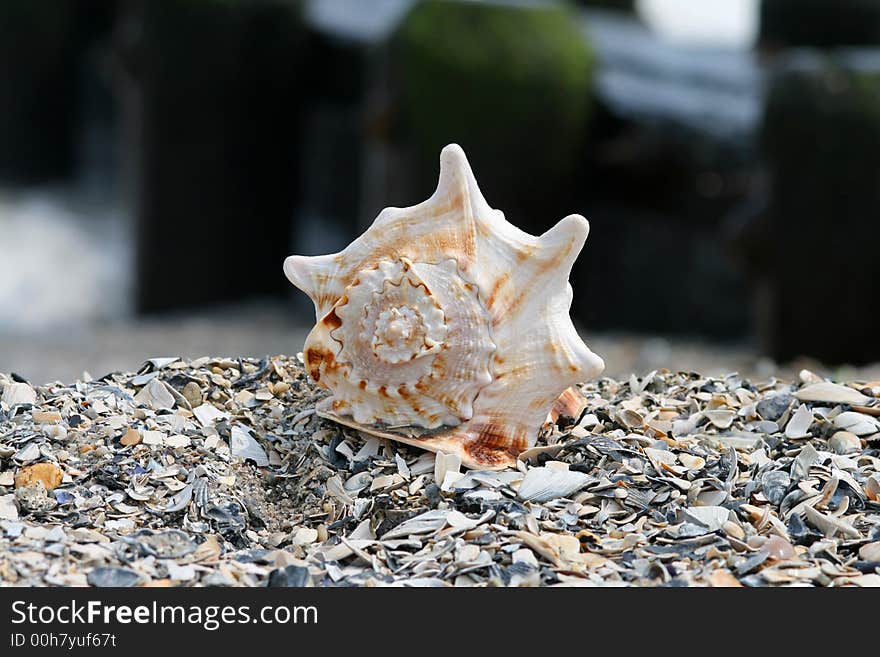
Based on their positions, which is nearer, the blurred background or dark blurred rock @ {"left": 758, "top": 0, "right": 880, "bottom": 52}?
the blurred background

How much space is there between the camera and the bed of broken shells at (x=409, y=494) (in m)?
2.23

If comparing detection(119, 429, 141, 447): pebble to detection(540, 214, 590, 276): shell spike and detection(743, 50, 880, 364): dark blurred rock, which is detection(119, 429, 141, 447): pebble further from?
detection(743, 50, 880, 364): dark blurred rock

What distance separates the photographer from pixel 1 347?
884 centimetres

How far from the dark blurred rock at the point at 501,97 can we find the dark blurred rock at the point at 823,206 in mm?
1631

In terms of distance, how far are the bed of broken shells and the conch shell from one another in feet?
0.31

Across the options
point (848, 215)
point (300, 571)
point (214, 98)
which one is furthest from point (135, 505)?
point (214, 98)

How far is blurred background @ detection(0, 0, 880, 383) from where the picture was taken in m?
6.97

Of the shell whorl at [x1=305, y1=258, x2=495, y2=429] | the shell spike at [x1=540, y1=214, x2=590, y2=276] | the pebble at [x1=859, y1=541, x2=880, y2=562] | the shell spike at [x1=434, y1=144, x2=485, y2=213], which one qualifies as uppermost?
the shell spike at [x1=434, y1=144, x2=485, y2=213]

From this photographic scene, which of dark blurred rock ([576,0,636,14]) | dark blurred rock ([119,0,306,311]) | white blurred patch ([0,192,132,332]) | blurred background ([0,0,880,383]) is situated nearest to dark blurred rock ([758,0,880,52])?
blurred background ([0,0,880,383])

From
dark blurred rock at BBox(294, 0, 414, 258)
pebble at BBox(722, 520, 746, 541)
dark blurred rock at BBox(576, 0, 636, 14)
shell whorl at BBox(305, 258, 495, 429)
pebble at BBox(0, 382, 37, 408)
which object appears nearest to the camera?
pebble at BBox(722, 520, 746, 541)

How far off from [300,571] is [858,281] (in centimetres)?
549

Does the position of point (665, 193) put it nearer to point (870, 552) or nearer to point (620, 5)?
point (620, 5)
